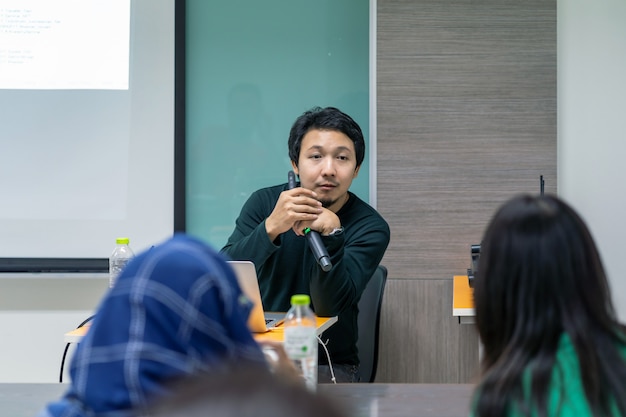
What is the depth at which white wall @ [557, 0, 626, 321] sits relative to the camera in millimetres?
3262

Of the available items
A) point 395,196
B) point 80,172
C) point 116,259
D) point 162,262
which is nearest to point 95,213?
point 80,172

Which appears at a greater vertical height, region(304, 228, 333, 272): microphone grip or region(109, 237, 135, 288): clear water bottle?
region(304, 228, 333, 272): microphone grip

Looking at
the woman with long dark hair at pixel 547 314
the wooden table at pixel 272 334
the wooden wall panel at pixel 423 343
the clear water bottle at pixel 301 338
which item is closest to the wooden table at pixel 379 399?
the clear water bottle at pixel 301 338

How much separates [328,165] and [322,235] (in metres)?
0.33

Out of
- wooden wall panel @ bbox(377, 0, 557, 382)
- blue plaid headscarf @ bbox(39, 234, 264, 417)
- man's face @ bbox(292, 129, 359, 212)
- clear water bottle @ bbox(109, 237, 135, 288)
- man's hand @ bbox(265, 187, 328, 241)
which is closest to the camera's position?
blue plaid headscarf @ bbox(39, 234, 264, 417)

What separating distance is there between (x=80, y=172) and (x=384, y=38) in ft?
4.78

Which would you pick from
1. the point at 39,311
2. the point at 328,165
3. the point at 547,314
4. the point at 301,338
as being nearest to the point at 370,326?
the point at 328,165

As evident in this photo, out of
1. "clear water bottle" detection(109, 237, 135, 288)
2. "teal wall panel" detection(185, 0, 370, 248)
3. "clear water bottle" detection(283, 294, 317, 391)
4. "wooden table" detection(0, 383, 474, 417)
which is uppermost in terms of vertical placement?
"teal wall panel" detection(185, 0, 370, 248)

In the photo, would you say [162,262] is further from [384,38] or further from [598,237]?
[598,237]

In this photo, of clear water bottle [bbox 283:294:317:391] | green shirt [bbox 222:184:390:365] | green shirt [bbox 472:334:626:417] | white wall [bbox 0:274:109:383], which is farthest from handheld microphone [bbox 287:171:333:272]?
white wall [bbox 0:274:109:383]

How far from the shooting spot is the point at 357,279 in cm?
262

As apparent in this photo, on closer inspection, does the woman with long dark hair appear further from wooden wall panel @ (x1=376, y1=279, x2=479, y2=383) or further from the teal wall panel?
the teal wall panel

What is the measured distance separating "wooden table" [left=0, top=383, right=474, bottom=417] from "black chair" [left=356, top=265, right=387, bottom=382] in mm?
998

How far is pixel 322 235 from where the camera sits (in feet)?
8.27
